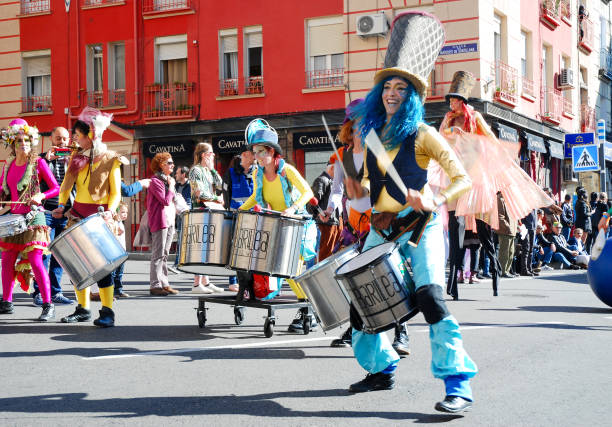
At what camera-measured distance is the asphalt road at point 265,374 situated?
4.74 metres

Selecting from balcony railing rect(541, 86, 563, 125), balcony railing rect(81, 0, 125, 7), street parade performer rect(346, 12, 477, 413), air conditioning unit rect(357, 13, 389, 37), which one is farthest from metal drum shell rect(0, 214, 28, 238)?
balcony railing rect(541, 86, 563, 125)

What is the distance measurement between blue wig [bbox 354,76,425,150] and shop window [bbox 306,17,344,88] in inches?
785

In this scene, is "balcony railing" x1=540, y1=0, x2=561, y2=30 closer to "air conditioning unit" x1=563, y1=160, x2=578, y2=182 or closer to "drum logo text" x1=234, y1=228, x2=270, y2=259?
"air conditioning unit" x1=563, y1=160, x2=578, y2=182

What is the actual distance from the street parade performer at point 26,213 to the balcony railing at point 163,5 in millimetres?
18226

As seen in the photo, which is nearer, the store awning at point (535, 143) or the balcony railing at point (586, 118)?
the store awning at point (535, 143)

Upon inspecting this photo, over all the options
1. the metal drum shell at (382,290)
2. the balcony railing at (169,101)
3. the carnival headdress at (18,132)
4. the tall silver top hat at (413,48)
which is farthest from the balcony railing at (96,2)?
the metal drum shell at (382,290)

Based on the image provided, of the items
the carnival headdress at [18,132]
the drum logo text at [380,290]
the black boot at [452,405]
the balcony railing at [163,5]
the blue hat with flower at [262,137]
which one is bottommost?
the black boot at [452,405]

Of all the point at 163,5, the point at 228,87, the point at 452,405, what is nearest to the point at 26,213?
the point at 452,405

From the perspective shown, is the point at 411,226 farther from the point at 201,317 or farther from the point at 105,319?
the point at 105,319

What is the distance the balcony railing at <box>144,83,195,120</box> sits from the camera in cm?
2695

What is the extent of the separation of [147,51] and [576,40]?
1656cm

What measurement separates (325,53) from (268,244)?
61.3 ft

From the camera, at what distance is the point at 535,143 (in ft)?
89.2

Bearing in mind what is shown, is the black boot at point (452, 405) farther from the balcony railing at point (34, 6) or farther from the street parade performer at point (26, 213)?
the balcony railing at point (34, 6)
